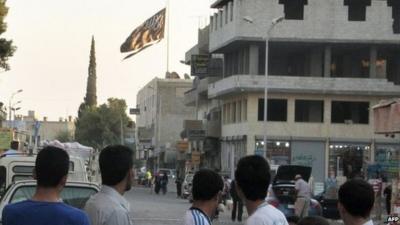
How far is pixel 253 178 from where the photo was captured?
5.78 metres

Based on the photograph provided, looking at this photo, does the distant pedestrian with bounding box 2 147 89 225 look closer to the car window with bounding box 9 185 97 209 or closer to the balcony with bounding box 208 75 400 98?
the car window with bounding box 9 185 97 209

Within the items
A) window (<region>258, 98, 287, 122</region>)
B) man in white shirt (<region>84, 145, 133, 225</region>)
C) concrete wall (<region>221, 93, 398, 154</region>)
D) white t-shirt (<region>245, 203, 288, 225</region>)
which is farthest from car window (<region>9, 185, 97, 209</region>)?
window (<region>258, 98, 287, 122</region>)

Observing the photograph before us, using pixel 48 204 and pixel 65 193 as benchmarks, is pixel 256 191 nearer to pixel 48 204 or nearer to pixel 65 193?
pixel 48 204

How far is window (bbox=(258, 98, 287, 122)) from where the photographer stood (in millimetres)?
64812

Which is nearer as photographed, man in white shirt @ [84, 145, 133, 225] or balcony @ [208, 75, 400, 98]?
man in white shirt @ [84, 145, 133, 225]

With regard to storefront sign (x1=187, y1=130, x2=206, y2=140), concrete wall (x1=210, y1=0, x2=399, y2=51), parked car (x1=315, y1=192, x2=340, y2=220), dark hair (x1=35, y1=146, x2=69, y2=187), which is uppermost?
concrete wall (x1=210, y1=0, x2=399, y2=51)

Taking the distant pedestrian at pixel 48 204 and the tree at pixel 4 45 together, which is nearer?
the distant pedestrian at pixel 48 204

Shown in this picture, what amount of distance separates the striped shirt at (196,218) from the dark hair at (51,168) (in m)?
1.15

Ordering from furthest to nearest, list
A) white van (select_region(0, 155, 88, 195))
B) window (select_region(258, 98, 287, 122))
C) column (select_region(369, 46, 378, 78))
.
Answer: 1. column (select_region(369, 46, 378, 78))
2. window (select_region(258, 98, 287, 122))
3. white van (select_region(0, 155, 88, 195))

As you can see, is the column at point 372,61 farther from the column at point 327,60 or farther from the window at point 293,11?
the window at point 293,11

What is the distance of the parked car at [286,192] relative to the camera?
A: 88.8ft

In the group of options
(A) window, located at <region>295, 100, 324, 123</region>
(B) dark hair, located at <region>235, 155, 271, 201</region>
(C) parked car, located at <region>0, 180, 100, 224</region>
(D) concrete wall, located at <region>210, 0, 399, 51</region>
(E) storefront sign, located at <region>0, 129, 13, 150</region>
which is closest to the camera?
(B) dark hair, located at <region>235, 155, 271, 201</region>

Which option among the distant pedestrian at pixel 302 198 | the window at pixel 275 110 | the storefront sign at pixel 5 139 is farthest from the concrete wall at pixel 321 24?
the distant pedestrian at pixel 302 198

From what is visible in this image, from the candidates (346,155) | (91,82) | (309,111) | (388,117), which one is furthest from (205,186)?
(91,82)
